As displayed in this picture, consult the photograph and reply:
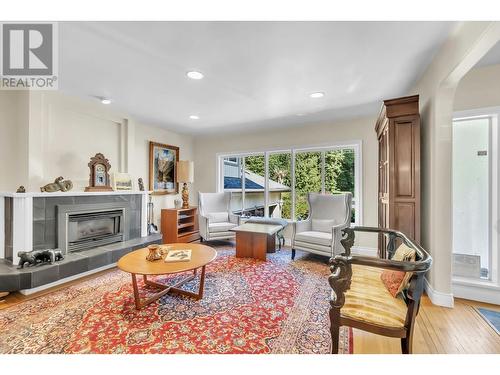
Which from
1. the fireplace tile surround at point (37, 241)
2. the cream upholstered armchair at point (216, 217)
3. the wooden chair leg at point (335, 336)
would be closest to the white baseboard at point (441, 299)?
the wooden chair leg at point (335, 336)

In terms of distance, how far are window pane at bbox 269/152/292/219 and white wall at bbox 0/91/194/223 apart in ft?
8.94

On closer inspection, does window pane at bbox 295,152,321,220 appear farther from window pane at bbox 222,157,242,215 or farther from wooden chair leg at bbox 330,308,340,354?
wooden chair leg at bbox 330,308,340,354

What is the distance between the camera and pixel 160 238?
12.8 feet

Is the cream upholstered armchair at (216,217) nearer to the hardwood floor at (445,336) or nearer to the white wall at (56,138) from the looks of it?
the white wall at (56,138)

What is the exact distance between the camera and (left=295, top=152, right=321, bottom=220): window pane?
438 centimetres

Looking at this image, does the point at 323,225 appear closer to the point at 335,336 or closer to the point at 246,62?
the point at 335,336

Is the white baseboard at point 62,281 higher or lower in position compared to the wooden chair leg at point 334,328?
lower

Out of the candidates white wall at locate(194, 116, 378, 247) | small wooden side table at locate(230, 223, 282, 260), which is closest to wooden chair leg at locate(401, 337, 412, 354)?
small wooden side table at locate(230, 223, 282, 260)

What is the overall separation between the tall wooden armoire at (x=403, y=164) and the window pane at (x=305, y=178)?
1937 mm

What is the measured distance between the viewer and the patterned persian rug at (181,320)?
5.20 feet
